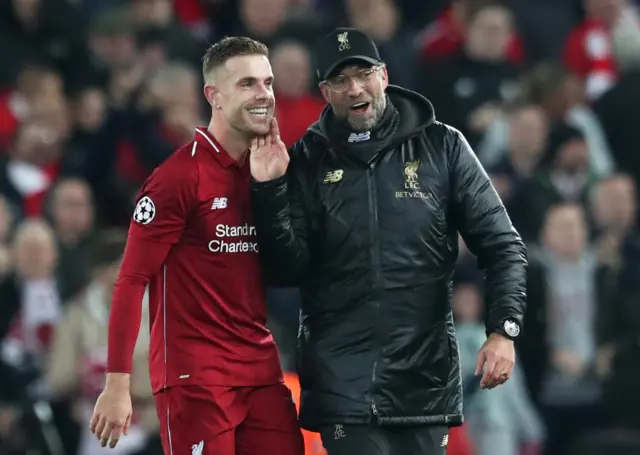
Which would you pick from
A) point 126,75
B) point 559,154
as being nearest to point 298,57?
point 126,75

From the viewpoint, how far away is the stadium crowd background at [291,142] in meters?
9.85

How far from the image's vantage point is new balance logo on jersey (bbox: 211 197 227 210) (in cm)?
611

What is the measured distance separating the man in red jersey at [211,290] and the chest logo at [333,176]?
30 cm

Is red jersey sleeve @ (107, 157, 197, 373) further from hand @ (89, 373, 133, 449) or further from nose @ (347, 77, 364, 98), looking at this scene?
nose @ (347, 77, 364, 98)

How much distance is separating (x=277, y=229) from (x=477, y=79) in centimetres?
633

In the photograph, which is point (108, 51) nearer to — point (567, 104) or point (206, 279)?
point (567, 104)

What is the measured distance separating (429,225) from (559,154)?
5.76 metres

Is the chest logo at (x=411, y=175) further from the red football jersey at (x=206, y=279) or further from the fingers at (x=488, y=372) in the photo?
the fingers at (x=488, y=372)

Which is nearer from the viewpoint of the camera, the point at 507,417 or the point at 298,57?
the point at 507,417

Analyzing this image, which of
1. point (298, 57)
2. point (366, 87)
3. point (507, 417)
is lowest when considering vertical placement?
point (507, 417)

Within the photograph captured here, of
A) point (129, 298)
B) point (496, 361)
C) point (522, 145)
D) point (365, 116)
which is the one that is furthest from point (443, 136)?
point (522, 145)

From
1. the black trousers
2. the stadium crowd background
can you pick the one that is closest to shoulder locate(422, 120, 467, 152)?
the black trousers

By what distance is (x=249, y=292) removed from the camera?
6188mm

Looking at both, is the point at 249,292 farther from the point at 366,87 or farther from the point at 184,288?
the point at 366,87
